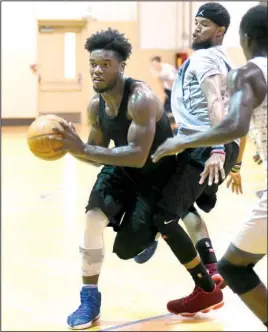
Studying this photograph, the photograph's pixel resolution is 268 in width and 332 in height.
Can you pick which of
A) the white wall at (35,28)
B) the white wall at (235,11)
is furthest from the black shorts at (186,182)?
the white wall at (35,28)

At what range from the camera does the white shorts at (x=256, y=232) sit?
293cm

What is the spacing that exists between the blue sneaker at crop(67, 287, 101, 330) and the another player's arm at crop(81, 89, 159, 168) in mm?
913

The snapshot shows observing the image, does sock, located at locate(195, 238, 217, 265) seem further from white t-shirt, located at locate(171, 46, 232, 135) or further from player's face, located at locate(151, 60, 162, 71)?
player's face, located at locate(151, 60, 162, 71)

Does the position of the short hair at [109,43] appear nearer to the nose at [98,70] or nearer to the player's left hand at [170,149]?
the nose at [98,70]

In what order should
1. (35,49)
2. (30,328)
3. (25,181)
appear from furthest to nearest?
(35,49) < (25,181) < (30,328)

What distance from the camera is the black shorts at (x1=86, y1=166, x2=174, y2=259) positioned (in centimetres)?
400

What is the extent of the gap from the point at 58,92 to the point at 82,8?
2.33m

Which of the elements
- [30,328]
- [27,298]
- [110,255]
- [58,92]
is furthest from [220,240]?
[58,92]

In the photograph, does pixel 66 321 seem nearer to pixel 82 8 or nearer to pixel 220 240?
pixel 220 240

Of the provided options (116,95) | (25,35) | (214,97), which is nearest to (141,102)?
(116,95)

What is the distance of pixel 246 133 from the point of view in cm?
275

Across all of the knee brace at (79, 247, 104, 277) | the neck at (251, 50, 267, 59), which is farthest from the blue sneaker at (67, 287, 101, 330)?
the neck at (251, 50, 267, 59)

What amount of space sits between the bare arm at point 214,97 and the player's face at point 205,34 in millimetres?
317

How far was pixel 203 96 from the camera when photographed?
4105 millimetres
